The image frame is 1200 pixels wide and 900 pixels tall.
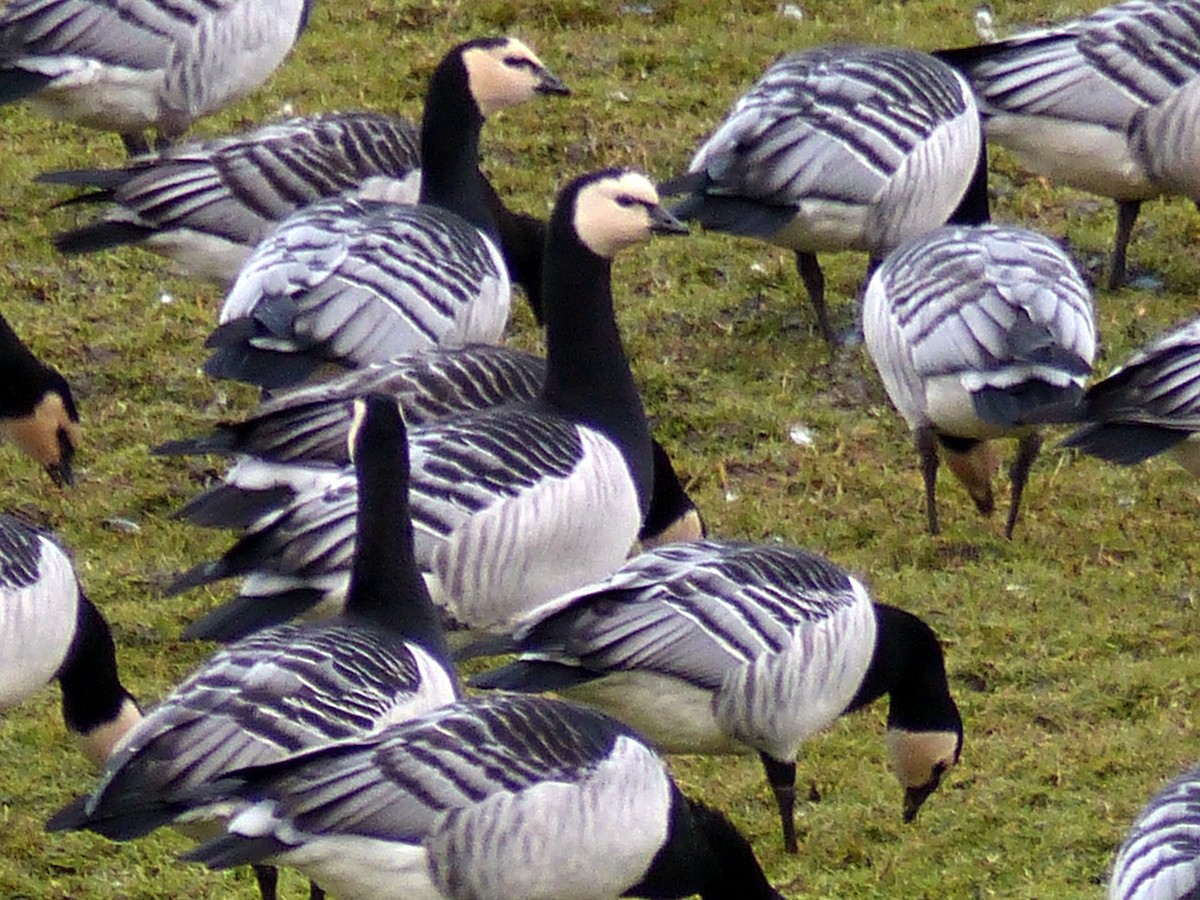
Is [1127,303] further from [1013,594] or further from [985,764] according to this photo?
[985,764]

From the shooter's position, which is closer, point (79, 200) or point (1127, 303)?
point (79, 200)

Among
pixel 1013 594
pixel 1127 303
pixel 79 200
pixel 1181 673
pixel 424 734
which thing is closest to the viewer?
pixel 424 734

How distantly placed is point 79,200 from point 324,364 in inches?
65.0

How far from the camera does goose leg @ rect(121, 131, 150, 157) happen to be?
10.8 metres

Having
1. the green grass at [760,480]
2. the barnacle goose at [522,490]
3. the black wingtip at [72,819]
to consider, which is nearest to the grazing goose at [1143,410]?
the green grass at [760,480]

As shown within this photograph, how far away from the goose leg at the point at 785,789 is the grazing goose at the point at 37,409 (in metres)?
3.11

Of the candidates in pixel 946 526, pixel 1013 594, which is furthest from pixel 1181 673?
pixel 946 526

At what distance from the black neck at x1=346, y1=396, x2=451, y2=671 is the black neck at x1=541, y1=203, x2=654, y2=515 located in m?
1.21

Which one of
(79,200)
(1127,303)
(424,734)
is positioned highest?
(424,734)

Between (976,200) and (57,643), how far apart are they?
445 cm

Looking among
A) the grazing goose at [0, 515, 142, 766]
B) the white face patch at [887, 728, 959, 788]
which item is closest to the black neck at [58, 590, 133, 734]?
the grazing goose at [0, 515, 142, 766]

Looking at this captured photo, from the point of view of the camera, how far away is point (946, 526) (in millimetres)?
8625

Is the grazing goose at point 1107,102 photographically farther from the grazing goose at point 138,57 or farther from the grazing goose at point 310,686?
the grazing goose at point 310,686

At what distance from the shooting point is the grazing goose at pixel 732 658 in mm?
6258
